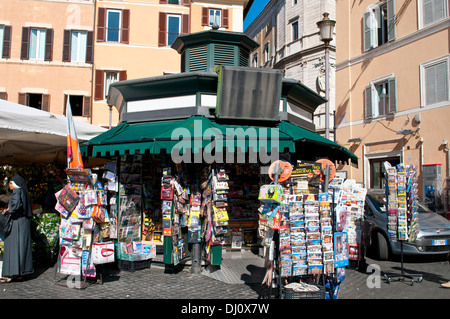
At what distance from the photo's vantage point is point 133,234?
830 cm

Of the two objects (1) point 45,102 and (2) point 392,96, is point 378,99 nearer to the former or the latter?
(2) point 392,96

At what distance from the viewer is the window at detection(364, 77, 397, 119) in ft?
55.6

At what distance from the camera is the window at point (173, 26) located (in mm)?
21625

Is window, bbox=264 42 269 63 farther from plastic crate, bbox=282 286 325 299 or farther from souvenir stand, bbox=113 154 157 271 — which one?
plastic crate, bbox=282 286 325 299

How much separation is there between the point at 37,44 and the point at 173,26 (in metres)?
7.57

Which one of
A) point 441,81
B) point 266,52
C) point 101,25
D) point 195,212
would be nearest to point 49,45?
point 101,25

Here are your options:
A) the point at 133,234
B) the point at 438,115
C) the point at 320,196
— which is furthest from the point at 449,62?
the point at 133,234

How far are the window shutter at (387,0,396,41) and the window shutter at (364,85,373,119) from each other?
246 centimetres

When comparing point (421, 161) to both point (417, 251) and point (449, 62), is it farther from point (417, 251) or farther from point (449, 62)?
point (417, 251)

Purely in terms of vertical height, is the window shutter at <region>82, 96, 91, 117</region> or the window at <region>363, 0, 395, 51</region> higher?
the window at <region>363, 0, 395, 51</region>

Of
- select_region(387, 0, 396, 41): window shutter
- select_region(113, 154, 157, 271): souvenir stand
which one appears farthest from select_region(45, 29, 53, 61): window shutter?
select_region(387, 0, 396, 41): window shutter

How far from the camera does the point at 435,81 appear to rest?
1494 cm

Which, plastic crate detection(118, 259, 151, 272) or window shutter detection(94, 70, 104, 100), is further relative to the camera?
window shutter detection(94, 70, 104, 100)

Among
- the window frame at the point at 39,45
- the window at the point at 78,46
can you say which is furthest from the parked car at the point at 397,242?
the window frame at the point at 39,45
